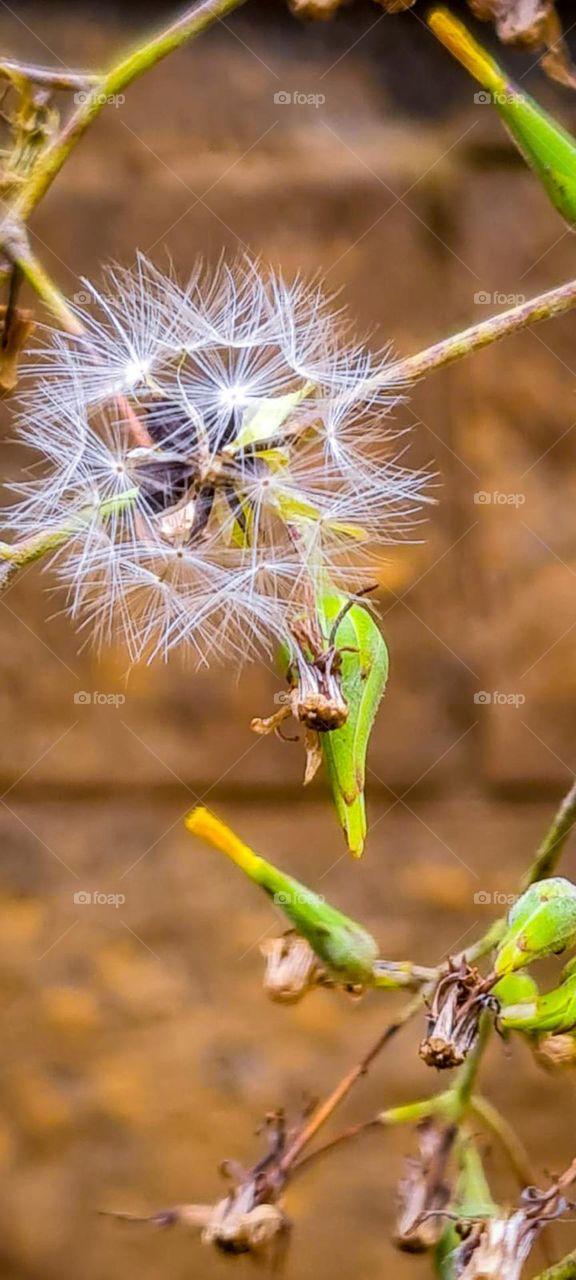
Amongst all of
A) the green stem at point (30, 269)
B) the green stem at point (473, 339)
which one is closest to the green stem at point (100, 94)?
the green stem at point (30, 269)

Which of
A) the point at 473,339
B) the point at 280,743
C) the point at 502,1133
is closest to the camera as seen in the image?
the point at 473,339

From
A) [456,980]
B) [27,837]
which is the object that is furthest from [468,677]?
[456,980]

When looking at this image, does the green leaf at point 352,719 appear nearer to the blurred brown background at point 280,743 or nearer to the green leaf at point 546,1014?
the green leaf at point 546,1014

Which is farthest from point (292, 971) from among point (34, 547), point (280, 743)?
point (280, 743)

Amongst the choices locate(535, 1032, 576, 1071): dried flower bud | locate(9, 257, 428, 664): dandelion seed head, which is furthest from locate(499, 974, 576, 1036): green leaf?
locate(9, 257, 428, 664): dandelion seed head

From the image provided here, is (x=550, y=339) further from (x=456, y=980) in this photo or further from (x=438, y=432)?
(x=456, y=980)

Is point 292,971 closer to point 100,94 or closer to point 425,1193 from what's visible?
point 425,1193

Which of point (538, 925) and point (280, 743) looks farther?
point (280, 743)
